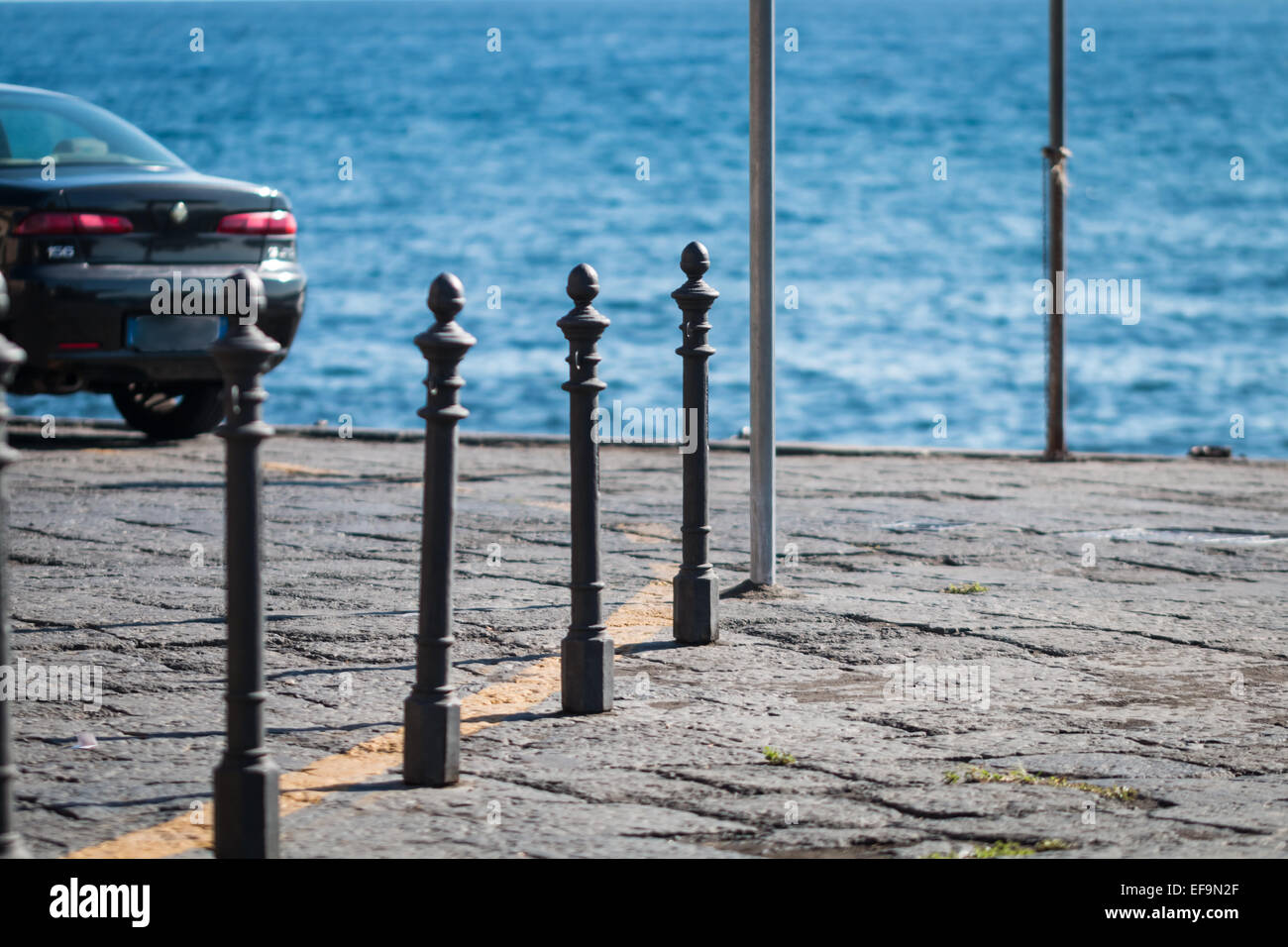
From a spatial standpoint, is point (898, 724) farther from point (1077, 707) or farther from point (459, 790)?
point (459, 790)

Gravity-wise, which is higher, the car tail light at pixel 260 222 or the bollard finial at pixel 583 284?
the car tail light at pixel 260 222

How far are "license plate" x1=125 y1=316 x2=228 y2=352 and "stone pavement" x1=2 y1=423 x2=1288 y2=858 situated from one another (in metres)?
0.64

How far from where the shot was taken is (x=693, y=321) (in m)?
5.24

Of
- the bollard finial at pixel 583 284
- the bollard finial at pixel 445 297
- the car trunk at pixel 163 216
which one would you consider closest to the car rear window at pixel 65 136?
the car trunk at pixel 163 216

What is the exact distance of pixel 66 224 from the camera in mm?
8070

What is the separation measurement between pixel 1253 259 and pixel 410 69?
1533 inches

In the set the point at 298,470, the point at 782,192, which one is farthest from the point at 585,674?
the point at 782,192

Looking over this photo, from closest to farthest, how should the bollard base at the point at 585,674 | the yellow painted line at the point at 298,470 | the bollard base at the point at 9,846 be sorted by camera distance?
the bollard base at the point at 9,846
the bollard base at the point at 585,674
the yellow painted line at the point at 298,470

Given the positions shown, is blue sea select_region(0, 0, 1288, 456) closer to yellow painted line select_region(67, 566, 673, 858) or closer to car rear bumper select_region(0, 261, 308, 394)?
car rear bumper select_region(0, 261, 308, 394)

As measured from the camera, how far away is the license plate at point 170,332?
8.17 meters

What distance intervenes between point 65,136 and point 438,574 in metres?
5.90

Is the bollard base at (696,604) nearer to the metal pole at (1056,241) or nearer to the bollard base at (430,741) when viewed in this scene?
the bollard base at (430,741)

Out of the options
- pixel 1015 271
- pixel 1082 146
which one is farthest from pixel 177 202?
pixel 1082 146

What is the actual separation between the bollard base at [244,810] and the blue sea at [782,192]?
18408 millimetres
